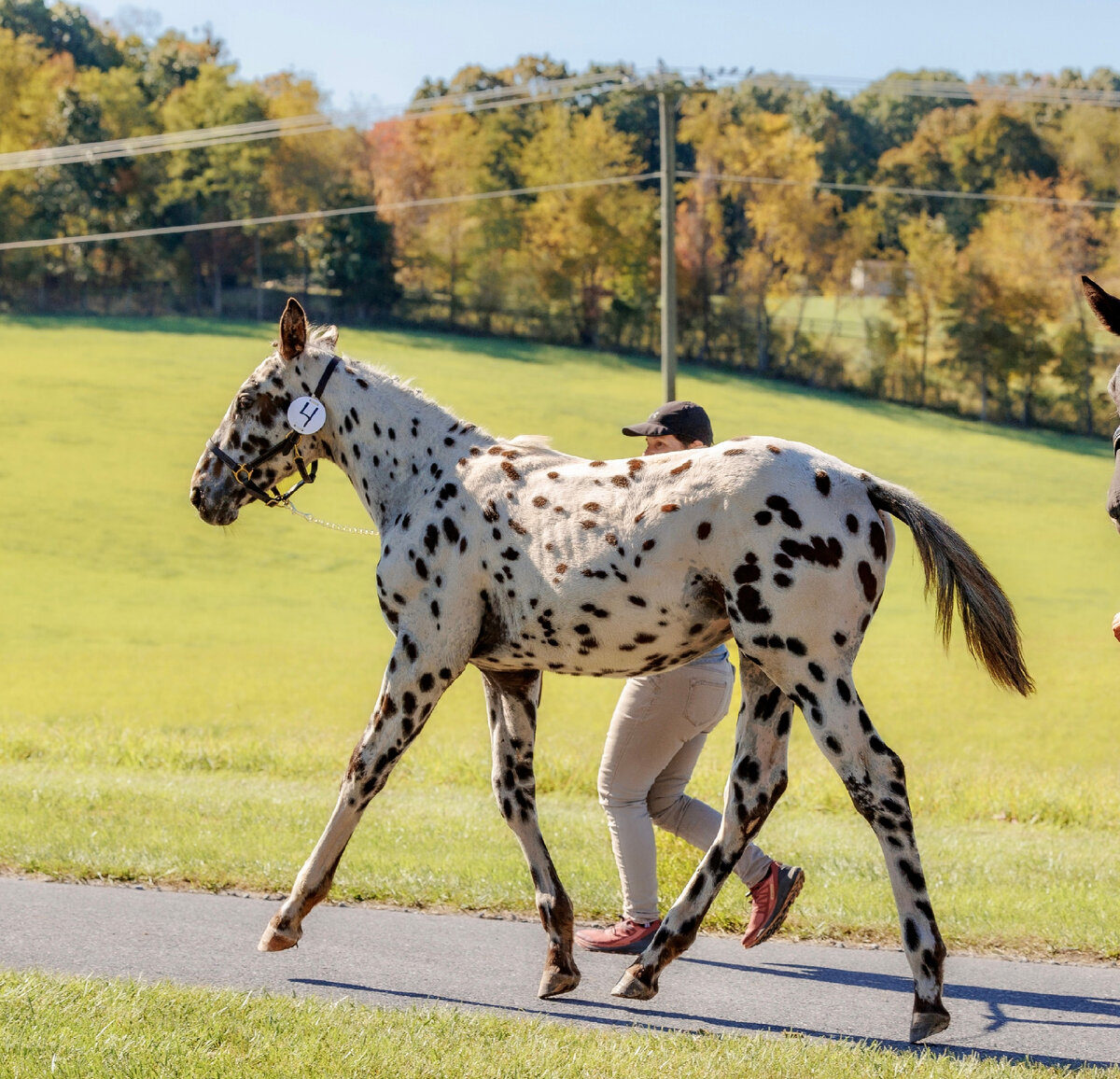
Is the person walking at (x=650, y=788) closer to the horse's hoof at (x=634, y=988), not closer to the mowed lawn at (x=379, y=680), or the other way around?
the mowed lawn at (x=379, y=680)

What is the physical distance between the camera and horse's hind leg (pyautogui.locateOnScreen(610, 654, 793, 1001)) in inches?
198

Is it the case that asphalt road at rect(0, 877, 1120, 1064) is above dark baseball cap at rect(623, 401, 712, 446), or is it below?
below

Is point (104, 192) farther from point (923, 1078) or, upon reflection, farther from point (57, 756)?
point (923, 1078)

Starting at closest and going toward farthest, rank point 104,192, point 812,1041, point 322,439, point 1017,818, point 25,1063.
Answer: point 25,1063
point 812,1041
point 322,439
point 1017,818
point 104,192

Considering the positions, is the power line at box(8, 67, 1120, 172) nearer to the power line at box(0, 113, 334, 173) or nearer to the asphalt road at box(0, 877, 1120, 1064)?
the power line at box(0, 113, 334, 173)

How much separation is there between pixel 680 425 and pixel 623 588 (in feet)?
4.92

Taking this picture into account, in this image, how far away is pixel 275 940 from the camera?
538 centimetres

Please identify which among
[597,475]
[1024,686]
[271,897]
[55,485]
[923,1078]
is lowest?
[55,485]

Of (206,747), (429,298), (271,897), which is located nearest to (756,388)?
(429,298)

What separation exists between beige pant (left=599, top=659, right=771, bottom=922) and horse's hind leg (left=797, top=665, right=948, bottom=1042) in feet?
3.95

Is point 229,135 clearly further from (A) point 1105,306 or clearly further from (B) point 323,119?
(A) point 1105,306

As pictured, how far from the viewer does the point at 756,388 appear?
44.3 m

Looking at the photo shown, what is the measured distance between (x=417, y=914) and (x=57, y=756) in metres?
6.40

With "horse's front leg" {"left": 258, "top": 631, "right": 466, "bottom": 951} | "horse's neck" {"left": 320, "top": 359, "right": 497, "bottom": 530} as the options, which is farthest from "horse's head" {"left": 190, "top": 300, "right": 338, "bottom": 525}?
"horse's front leg" {"left": 258, "top": 631, "right": 466, "bottom": 951}
